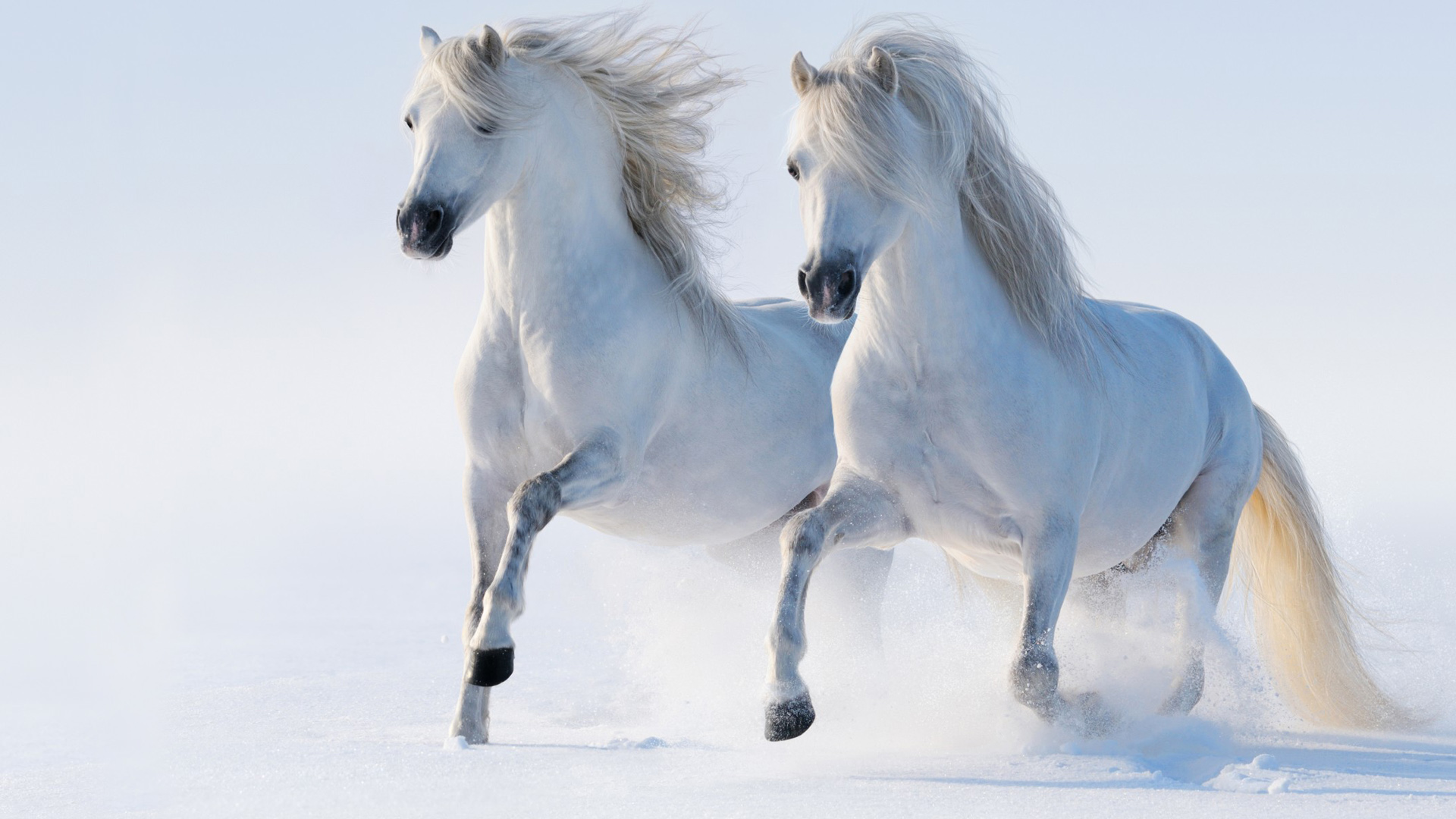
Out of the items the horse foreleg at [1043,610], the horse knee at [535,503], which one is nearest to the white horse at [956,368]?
the horse foreleg at [1043,610]

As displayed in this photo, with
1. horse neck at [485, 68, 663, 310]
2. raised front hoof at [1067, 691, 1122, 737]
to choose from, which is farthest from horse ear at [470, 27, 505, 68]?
raised front hoof at [1067, 691, 1122, 737]

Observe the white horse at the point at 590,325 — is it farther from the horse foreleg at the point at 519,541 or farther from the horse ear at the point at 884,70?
the horse ear at the point at 884,70

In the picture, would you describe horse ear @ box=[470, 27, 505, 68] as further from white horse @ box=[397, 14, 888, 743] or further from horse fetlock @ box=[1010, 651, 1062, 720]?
horse fetlock @ box=[1010, 651, 1062, 720]

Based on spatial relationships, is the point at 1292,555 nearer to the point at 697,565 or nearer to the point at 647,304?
the point at 697,565

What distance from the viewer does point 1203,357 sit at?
5348mm

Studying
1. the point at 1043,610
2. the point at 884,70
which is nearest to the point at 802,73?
the point at 884,70

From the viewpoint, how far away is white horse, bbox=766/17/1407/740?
3799mm

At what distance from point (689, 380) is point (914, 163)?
1578 millimetres

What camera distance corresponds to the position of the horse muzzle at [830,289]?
3.62 m

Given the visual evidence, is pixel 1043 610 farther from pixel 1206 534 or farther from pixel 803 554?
pixel 1206 534

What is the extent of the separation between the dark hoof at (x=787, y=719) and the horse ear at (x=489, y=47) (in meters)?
2.48

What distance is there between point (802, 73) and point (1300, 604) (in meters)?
3.35

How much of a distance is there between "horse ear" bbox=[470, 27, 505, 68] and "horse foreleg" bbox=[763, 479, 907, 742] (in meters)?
1.96

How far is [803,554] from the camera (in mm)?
3971
